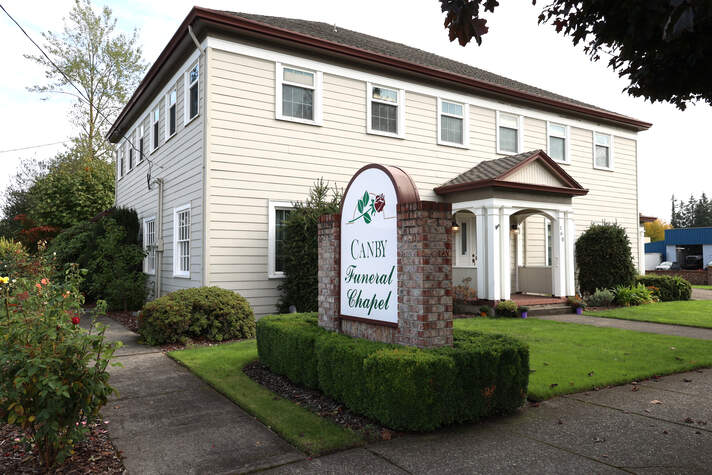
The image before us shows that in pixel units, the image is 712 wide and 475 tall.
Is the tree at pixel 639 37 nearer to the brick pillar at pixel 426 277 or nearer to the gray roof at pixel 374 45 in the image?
the brick pillar at pixel 426 277

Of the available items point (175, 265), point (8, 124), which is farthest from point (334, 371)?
point (8, 124)

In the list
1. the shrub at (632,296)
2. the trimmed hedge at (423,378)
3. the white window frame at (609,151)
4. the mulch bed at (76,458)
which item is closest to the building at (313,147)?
the white window frame at (609,151)

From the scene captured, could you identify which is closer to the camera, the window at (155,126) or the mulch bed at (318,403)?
the mulch bed at (318,403)

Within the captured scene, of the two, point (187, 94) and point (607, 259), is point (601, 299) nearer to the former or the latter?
point (607, 259)

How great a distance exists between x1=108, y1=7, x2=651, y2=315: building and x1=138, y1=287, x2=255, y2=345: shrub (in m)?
1.42

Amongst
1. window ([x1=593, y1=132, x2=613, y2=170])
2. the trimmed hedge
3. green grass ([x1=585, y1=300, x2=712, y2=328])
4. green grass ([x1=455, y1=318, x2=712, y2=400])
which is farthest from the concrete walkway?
window ([x1=593, y1=132, x2=613, y2=170])

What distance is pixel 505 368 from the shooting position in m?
4.77

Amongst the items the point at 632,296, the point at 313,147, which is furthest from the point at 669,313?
the point at 313,147

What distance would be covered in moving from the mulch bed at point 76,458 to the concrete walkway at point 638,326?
392 inches

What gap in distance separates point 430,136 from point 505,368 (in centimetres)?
1026

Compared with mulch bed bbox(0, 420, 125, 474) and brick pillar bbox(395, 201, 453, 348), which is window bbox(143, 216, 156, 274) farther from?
brick pillar bbox(395, 201, 453, 348)

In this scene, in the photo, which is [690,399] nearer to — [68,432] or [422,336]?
[422,336]

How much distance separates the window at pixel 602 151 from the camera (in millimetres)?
18031

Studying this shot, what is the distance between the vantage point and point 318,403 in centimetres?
530
